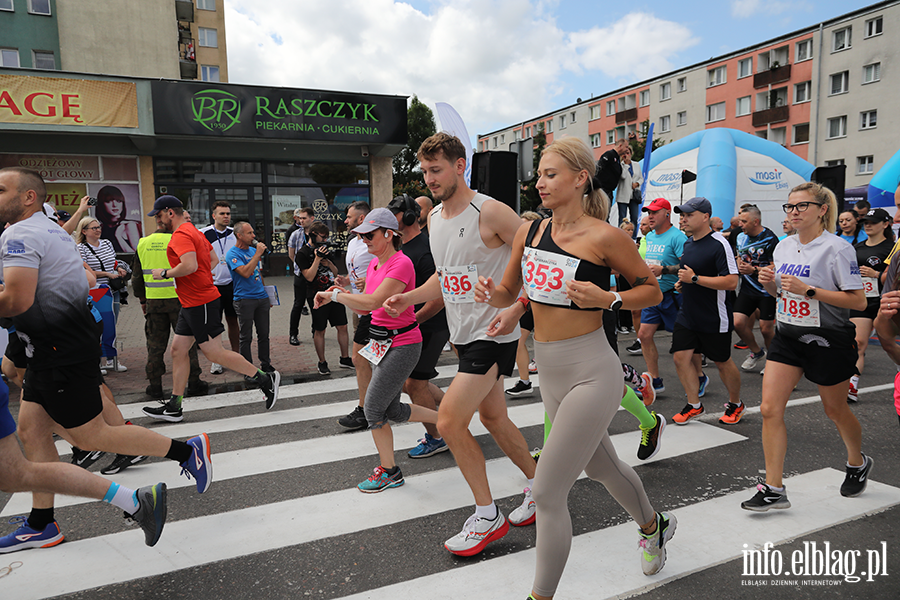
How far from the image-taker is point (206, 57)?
37.6 metres

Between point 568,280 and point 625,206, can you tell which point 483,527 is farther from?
point 625,206

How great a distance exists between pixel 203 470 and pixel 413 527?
4.75ft

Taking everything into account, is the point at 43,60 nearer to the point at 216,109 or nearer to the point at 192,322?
the point at 216,109

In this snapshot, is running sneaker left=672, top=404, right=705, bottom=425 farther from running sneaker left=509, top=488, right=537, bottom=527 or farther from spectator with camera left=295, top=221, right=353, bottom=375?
spectator with camera left=295, top=221, right=353, bottom=375

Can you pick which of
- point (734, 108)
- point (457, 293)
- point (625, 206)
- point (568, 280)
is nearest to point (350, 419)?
point (457, 293)

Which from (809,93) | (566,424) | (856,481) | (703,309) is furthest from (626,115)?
(566,424)

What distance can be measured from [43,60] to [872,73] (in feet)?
147

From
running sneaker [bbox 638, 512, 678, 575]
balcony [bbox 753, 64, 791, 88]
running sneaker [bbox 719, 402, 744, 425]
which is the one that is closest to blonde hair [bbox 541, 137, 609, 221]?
running sneaker [bbox 638, 512, 678, 575]

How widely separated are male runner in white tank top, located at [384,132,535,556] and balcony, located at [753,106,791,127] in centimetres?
4618

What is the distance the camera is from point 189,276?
576cm

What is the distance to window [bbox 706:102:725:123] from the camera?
1828 inches

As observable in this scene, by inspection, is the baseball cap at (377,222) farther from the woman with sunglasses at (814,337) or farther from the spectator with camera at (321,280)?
the spectator with camera at (321,280)

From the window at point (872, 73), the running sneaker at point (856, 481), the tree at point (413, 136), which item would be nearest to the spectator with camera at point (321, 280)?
the running sneaker at point (856, 481)

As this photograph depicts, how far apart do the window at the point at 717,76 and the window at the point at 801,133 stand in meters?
7.63
